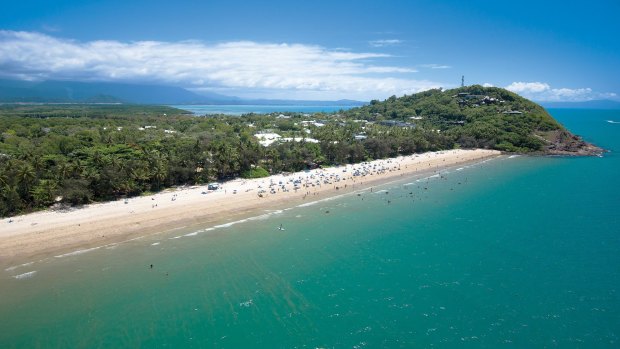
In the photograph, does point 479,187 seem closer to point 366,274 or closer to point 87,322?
point 366,274

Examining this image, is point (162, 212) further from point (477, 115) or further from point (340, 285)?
point (477, 115)

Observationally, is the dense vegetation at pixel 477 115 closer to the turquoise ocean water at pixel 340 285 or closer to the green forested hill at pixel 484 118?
the green forested hill at pixel 484 118

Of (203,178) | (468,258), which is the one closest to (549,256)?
(468,258)

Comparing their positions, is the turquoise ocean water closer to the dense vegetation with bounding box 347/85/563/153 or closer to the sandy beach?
the sandy beach

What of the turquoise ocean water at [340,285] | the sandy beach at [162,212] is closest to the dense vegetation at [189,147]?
the sandy beach at [162,212]

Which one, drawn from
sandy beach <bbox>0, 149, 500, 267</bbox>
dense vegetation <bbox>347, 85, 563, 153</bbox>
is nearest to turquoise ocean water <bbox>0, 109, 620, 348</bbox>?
sandy beach <bbox>0, 149, 500, 267</bbox>

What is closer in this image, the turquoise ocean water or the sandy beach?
the turquoise ocean water

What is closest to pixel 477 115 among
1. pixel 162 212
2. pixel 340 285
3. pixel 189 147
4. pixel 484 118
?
pixel 484 118
